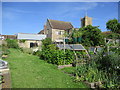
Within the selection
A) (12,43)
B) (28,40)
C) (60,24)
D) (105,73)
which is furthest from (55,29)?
(105,73)

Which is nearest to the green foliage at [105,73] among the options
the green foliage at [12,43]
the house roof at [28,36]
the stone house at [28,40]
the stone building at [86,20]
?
the green foliage at [12,43]

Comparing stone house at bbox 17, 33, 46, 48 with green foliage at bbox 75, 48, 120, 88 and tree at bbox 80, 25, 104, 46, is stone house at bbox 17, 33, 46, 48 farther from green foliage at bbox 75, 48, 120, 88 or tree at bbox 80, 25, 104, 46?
green foliage at bbox 75, 48, 120, 88

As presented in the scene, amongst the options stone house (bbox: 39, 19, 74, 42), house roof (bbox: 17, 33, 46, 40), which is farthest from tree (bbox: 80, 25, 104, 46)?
house roof (bbox: 17, 33, 46, 40)

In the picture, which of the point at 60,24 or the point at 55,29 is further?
the point at 60,24

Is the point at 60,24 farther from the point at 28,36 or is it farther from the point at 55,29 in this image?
the point at 28,36

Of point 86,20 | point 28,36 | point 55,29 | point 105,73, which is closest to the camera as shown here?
point 105,73

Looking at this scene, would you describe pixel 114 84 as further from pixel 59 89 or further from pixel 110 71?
pixel 59 89

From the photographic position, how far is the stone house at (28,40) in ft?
77.0

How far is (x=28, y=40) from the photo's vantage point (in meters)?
24.3

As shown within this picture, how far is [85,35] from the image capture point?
67.5ft

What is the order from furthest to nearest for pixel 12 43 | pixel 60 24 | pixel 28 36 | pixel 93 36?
pixel 60 24, pixel 28 36, pixel 12 43, pixel 93 36

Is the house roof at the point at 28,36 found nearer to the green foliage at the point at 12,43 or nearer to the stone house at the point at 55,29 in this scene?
the stone house at the point at 55,29

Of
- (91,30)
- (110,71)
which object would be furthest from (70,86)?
(91,30)

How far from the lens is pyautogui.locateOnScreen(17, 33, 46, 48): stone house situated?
2347 centimetres
